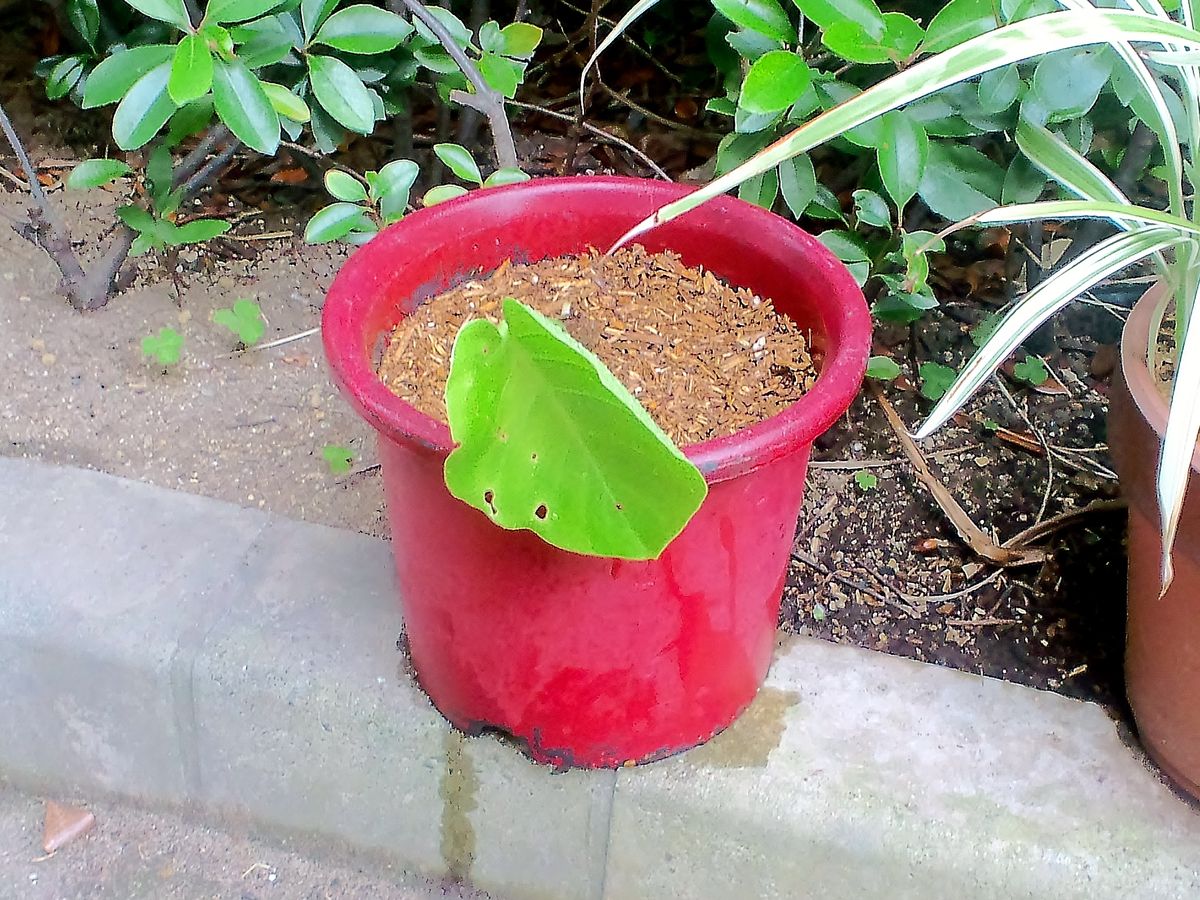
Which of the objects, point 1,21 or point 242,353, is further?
point 1,21

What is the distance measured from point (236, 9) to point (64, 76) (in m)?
0.55

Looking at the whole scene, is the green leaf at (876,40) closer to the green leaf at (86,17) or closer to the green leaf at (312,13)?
the green leaf at (312,13)

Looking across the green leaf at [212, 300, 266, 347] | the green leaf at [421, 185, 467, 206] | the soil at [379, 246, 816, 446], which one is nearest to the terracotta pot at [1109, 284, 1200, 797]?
the soil at [379, 246, 816, 446]

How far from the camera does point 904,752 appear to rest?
1.05 meters

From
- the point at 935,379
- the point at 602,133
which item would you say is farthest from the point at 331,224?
the point at 935,379

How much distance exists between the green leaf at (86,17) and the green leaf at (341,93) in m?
0.46

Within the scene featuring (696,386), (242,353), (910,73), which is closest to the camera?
(910,73)

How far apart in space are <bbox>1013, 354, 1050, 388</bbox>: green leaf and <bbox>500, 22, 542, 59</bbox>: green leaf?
79cm

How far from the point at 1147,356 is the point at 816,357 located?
1.03 ft

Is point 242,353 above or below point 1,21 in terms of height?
below

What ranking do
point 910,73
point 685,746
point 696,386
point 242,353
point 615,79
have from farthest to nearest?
point 615,79, point 242,353, point 685,746, point 696,386, point 910,73

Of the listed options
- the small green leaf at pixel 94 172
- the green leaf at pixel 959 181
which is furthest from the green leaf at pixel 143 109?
the green leaf at pixel 959 181

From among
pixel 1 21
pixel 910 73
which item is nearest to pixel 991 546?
pixel 910 73

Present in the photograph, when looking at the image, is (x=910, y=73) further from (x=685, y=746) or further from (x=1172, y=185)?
(x=685, y=746)
